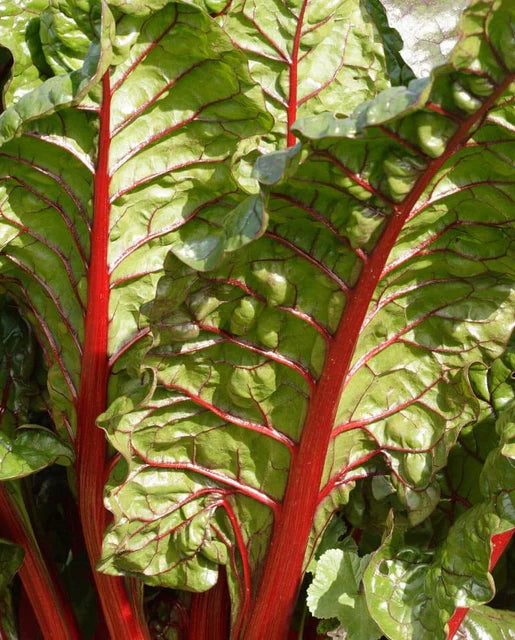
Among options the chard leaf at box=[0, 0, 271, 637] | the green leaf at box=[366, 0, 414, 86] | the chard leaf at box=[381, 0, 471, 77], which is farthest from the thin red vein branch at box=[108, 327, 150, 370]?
the chard leaf at box=[381, 0, 471, 77]

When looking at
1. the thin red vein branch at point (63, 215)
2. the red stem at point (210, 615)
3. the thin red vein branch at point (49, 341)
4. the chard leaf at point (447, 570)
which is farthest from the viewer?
the red stem at point (210, 615)

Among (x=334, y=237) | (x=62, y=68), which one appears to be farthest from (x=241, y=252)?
(x=62, y=68)

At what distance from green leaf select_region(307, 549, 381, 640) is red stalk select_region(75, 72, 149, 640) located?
0.52 metres

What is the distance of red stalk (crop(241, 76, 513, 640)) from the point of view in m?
1.69

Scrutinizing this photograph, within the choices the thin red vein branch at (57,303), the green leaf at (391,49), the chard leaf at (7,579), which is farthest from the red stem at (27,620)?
the green leaf at (391,49)

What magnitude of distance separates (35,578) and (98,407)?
52 centimetres

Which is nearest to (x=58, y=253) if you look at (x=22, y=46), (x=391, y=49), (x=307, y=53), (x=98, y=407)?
(x=98, y=407)

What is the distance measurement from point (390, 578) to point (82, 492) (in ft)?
2.44

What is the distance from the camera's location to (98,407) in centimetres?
199

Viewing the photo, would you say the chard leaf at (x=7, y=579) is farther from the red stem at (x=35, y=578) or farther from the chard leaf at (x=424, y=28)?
the chard leaf at (x=424, y=28)

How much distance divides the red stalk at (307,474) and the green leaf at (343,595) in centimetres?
11

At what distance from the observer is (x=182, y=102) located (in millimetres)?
1807

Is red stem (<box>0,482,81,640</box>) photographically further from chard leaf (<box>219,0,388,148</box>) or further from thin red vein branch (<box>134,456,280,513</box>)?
chard leaf (<box>219,0,388,148</box>)

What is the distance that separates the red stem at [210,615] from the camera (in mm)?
2164
